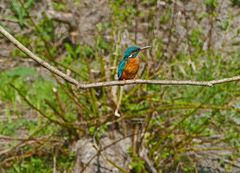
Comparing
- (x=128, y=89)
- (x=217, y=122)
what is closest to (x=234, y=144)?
(x=217, y=122)

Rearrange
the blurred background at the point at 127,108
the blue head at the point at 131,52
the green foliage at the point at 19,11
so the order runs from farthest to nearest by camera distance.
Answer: the green foliage at the point at 19,11 < the blurred background at the point at 127,108 < the blue head at the point at 131,52

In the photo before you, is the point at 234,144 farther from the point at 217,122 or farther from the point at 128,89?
the point at 128,89

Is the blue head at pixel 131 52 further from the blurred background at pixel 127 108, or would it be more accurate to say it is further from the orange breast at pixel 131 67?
the blurred background at pixel 127 108

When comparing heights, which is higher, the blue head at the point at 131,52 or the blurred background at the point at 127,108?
the blurred background at the point at 127,108

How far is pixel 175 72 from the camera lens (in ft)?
12.0

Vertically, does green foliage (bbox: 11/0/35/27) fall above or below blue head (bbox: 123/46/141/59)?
above

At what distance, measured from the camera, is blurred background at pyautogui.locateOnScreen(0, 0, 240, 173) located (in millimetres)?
2893

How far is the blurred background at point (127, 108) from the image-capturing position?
9.49ft

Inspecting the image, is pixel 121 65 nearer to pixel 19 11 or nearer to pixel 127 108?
pixel 127 108

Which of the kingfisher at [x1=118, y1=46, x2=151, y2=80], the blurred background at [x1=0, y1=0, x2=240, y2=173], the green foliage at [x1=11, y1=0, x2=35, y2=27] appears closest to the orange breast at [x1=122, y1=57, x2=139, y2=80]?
the kingfisher at [x1=118, y1=46, x2=151, y2=80]

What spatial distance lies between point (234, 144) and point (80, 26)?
6.60ft

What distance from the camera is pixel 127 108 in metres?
3.11

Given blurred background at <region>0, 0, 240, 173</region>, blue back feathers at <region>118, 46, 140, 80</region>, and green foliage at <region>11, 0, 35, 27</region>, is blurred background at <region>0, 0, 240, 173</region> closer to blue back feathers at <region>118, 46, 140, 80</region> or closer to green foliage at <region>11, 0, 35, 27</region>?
green foliage at <region>11, 0, 35, 27</region>

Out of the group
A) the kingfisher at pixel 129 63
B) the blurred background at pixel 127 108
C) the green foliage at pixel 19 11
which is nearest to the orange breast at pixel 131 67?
the kingfisher at pixel 129 63
